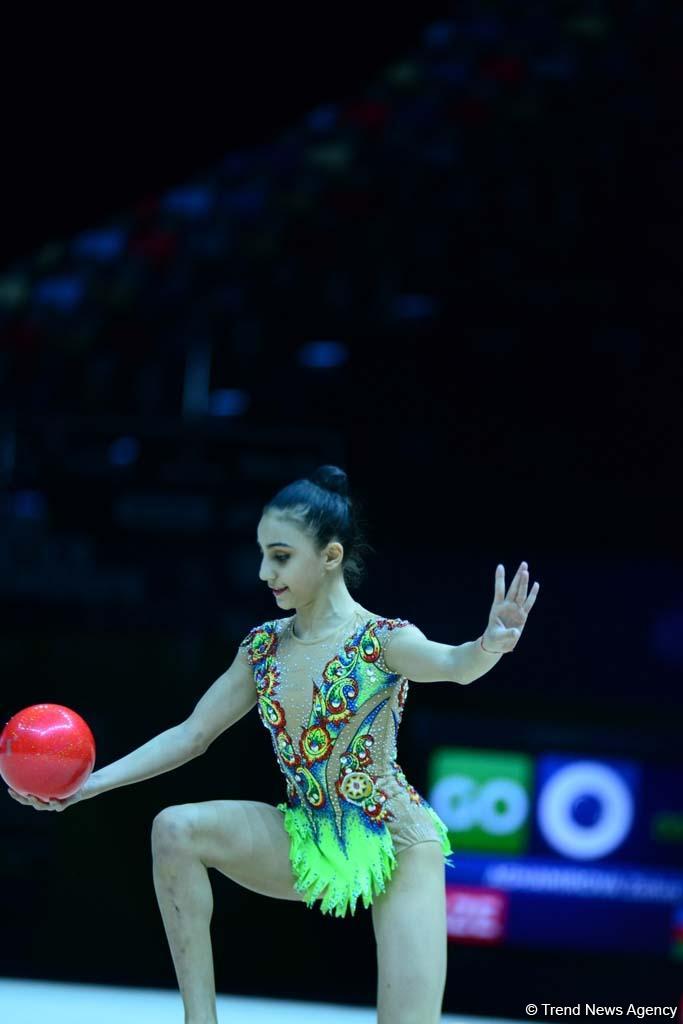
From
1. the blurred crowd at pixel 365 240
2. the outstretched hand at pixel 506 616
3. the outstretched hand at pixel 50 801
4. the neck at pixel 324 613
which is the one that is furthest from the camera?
the blurred crowd at pixel 365 240

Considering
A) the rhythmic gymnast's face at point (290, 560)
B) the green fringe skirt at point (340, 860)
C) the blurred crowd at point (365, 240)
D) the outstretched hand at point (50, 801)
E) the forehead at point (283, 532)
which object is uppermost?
the blurred crowd at point (365, 240)

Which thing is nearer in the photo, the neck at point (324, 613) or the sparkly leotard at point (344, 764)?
the sparkly leotard at point (344, 764)

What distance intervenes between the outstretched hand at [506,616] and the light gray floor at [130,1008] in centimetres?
216

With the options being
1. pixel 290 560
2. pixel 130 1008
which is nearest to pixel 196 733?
pixel 290 560

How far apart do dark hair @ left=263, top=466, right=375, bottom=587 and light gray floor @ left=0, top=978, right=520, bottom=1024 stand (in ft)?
6.59

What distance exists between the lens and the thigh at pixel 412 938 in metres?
2.75

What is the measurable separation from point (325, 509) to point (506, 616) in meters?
0.54

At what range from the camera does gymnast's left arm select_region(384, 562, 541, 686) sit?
8.79ft

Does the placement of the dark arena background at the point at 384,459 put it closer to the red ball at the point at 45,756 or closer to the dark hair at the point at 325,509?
the red ball at the point at 45,756

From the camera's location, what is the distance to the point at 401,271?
24.3ft

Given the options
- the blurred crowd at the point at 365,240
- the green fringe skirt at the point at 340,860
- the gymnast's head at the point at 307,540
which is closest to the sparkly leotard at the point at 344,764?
the green fringe skirt at the point at 340,860

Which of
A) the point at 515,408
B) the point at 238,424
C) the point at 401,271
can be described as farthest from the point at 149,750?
the point at 401,271

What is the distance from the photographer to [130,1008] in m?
4.52

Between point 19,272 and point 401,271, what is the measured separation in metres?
2.62
